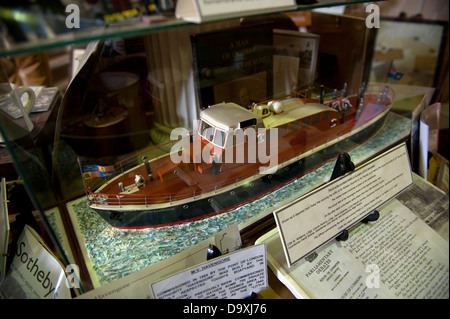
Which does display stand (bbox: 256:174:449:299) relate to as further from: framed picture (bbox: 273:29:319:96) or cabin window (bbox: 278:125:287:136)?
framed picture (bbox: 273:29:319:96)

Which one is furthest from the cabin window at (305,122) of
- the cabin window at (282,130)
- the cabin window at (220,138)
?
the cabin window at (220,138)

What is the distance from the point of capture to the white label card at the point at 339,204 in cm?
101

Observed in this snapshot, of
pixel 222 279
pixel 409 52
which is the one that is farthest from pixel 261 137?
pixel 409 52

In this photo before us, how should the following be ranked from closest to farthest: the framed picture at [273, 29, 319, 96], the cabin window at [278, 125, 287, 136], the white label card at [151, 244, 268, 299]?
the white label card at [151, 244, 268, 299] < the cabin window at [278, 125, 287, 136] < the framed picture at [273, 29, 319, 96]

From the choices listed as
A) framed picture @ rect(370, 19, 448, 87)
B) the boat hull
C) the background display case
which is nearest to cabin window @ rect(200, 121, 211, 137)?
the background display case

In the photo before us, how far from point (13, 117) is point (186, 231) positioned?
720mm

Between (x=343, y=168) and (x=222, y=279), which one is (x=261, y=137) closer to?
(x=343, y=168)

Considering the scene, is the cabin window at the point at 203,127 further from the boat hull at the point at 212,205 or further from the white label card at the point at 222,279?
the white label card at the point at 222,279

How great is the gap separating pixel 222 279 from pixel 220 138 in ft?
1.70

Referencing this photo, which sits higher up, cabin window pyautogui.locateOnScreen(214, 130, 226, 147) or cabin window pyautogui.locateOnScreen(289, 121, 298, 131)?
cabin window pyautogui.locateOnScreen(214, 130, 226, 147)

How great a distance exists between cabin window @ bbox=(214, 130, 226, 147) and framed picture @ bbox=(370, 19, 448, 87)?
1527 mm

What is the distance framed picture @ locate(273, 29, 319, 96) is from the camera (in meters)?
1.64
